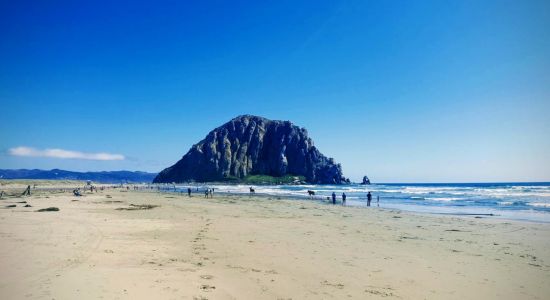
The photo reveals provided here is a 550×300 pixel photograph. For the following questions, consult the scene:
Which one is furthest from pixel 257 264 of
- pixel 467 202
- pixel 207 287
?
pixel 467 202

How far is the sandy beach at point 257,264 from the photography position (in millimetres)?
8758

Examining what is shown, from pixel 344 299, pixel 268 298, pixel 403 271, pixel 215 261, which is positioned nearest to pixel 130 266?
pixel 215 261

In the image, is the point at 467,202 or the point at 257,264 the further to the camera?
the point at 467,202

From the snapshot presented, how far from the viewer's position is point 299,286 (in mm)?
9461

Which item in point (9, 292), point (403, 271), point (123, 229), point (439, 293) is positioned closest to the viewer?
point (9, 292)

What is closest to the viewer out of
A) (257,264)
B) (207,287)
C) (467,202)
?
(207,287)

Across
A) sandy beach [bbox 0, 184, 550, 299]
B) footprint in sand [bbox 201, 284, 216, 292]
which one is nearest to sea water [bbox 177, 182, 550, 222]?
sandy beach [bbox 0, 184, 550, 299]

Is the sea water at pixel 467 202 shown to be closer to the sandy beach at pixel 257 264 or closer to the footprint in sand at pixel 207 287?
the sandy beach at pixel 257 264

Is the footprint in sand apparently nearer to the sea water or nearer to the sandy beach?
the sandy beach

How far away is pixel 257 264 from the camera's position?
11914mm

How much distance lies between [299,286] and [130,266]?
213 inches

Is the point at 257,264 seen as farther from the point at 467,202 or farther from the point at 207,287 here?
the point at 467,202

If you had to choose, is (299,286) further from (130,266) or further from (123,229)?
(123,229)

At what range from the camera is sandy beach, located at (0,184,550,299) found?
345 inches
